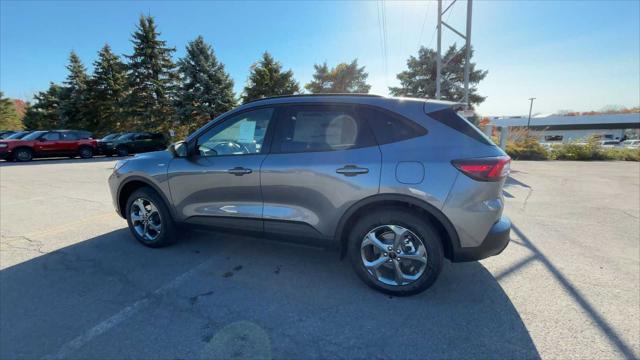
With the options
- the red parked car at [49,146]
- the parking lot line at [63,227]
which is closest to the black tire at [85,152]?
the red parked car at [49,146]

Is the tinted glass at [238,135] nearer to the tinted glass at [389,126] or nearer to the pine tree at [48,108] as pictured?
the tinted glass at [389,126]

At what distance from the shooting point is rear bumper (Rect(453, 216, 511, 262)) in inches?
97.6

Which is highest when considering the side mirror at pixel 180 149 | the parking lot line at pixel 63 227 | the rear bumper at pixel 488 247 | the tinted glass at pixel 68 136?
the tinted glass at pixel 68 136

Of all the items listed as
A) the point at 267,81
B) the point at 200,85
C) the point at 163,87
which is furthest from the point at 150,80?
the point at 267,81

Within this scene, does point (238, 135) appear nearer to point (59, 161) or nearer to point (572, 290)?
point (572, 290)

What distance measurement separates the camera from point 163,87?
26.4 meters

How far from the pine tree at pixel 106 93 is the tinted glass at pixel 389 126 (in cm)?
3231

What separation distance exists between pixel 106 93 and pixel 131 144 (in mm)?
17029

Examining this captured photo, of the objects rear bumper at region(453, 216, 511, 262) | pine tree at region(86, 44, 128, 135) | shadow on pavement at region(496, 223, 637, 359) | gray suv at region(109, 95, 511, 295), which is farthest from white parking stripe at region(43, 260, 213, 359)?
pine tree at region(86, 44, 128, 135)

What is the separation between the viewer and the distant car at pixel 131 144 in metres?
17.6

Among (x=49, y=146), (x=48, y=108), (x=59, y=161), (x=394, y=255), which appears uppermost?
(x=48, y=108)

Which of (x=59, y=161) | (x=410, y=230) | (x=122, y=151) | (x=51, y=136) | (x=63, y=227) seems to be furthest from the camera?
(x=122, y=151)

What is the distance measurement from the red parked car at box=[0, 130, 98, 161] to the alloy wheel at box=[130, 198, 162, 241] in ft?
56.2

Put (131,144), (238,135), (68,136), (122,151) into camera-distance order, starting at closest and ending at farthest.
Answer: (238,135)
(68,136)
(122,151)
(131,144)
